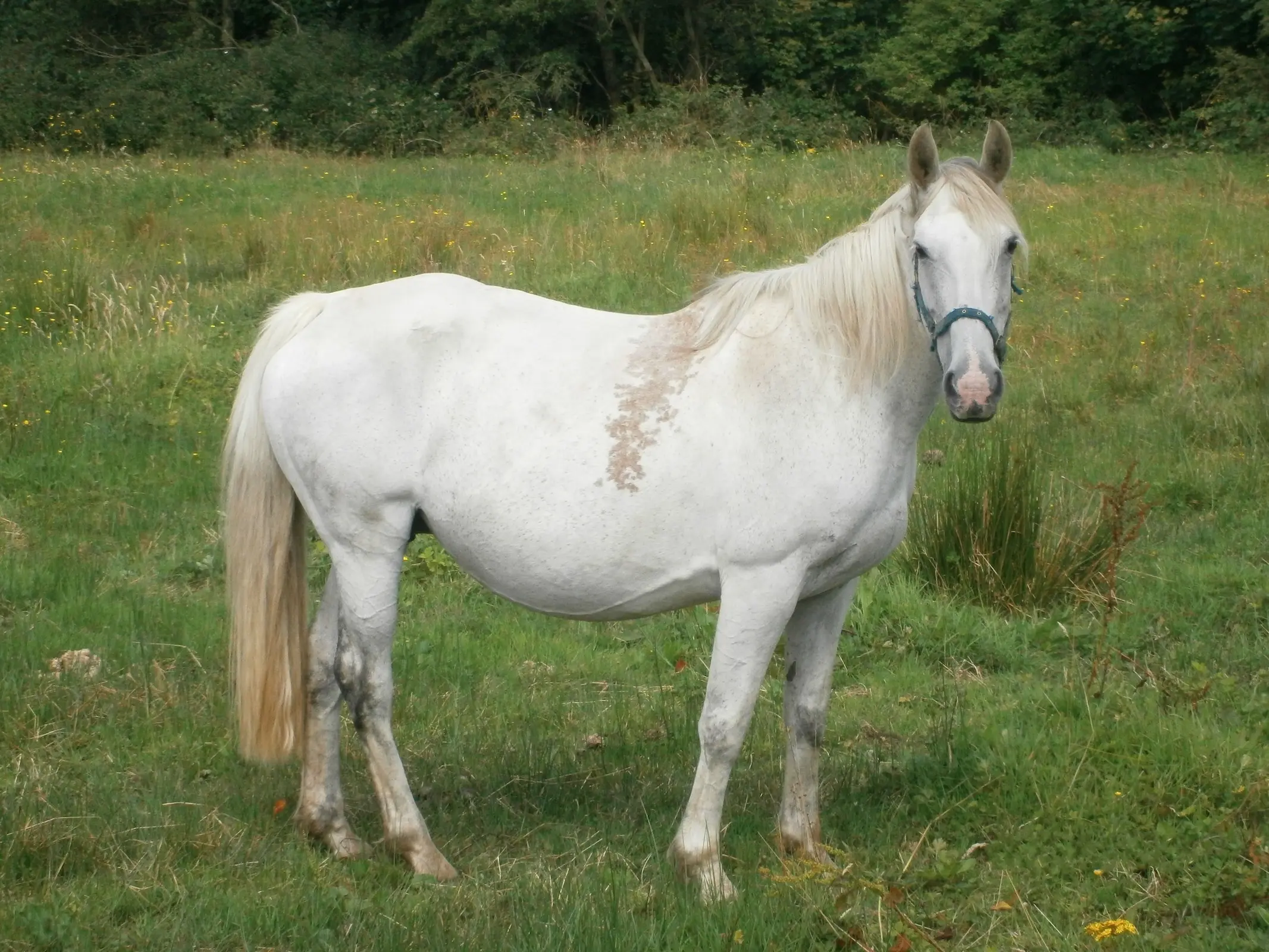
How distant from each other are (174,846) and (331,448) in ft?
4.02

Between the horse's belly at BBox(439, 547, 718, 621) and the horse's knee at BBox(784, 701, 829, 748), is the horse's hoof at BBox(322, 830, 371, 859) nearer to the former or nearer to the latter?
the horse's belly at BBox(439, 547, 718, 621)

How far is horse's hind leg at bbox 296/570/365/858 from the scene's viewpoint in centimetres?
397

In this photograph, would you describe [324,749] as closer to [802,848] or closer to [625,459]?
[625,459]

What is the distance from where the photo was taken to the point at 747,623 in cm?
350

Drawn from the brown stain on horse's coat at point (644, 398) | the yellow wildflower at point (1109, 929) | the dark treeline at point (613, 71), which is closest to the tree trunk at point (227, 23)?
the dark treeline at point (613, 71)

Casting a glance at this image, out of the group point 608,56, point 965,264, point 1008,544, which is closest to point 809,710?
point 965,264

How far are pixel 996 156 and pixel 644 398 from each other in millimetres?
1163

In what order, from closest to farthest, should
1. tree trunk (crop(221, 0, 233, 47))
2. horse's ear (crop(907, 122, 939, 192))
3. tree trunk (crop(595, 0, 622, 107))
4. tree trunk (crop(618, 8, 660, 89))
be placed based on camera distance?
horse's ear (crop(907, 122, 939, 192))
tree trunk (crop(595, 0, 622, 107))
tree trunk (crop(618, 8, 660, 89))
tree trunk (crop(221, 0, 233, 47))

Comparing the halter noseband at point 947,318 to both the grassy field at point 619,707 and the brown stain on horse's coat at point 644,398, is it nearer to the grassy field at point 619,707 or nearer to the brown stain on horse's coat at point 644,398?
the brown stain on horse's coat at point 644,398

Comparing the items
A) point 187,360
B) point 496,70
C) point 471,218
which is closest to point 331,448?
point 187,360

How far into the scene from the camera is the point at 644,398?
143 inches

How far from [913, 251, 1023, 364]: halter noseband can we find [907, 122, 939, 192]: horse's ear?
0.66ft

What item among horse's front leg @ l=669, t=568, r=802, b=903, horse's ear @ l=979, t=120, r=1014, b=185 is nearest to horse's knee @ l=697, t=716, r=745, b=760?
horse's front leg @ l=669, t=568, r=802, b=903

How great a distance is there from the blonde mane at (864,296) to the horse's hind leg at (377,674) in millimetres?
1183
